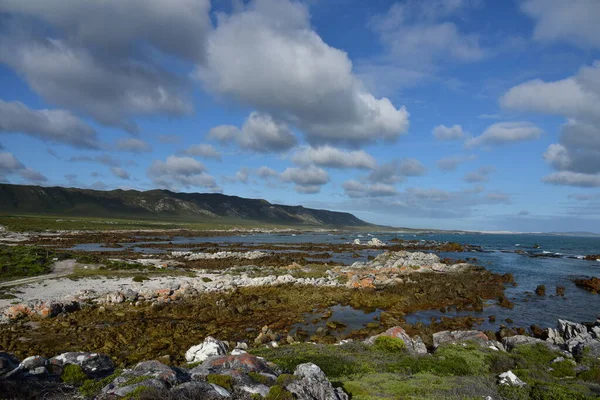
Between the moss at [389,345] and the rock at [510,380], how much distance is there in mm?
4092

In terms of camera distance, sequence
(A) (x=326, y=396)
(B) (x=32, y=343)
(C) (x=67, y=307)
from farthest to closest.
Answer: (C) (x=67, y=307)
(B) (x=32, y=343)
(A) (x=326, y=396)

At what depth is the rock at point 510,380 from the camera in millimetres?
11241

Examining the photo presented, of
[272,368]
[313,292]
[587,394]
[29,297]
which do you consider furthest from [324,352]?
[29,297]

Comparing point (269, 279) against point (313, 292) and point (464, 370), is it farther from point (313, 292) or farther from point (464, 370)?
point (464, 370)

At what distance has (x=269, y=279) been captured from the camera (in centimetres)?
3334

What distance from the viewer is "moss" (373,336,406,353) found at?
49.5ft

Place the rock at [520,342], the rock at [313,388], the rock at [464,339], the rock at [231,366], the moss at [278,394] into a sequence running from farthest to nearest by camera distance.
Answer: the rock at [520,342]
the rock at [464,339]
the rock at [231,366]
the rock at [313,388]
the moss at [278,394]

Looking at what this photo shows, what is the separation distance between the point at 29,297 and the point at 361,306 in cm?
2358

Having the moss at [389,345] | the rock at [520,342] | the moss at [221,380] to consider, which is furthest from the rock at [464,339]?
the moss at [221,380]

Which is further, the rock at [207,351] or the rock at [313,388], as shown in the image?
the rock at [207,351]

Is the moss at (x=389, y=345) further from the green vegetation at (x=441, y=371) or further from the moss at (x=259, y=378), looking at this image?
the moss at (x=259, y=378)

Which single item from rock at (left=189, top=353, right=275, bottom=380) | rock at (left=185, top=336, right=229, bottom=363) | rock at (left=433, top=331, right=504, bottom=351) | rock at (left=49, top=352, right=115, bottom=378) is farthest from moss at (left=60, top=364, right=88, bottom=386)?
rock at (left=433, top=331, right=504, bottom=351)

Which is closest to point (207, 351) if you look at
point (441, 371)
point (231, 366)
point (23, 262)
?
point (231, 366)

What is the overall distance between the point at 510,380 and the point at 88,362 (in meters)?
13.3
